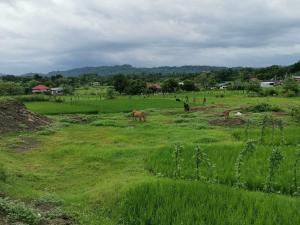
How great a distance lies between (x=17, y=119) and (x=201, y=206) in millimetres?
18710

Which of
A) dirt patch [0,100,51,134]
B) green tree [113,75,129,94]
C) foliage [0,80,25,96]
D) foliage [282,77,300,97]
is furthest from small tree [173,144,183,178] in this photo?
green tree [113,75,129,94]

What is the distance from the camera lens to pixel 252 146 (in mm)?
10953

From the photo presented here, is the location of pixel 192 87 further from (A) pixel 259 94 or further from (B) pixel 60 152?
(B) pixel 60 152

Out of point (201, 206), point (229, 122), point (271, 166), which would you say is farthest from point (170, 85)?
point (201, 206)

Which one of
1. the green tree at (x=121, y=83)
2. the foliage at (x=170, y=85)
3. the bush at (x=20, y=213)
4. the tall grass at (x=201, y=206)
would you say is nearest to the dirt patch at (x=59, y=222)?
the bush at (x=20, y=213)

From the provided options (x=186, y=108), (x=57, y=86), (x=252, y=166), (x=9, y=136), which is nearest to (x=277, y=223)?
(x=252, y=166)

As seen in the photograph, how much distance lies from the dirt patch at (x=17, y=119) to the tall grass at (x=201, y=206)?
1490 cm

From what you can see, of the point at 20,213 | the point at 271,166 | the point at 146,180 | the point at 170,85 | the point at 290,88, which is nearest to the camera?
the point at 20,213

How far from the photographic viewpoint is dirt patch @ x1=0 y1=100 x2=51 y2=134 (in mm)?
22791

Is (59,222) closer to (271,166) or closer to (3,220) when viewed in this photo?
(3,220)

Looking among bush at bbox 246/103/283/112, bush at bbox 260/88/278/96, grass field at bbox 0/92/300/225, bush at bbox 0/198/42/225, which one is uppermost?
bush at bbox 0/198/42/225

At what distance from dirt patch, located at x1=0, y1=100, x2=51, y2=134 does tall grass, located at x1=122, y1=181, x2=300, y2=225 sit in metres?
14.9

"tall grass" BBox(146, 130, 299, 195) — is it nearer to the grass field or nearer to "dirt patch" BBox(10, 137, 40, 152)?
the grass field

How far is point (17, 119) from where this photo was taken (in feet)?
80.1
